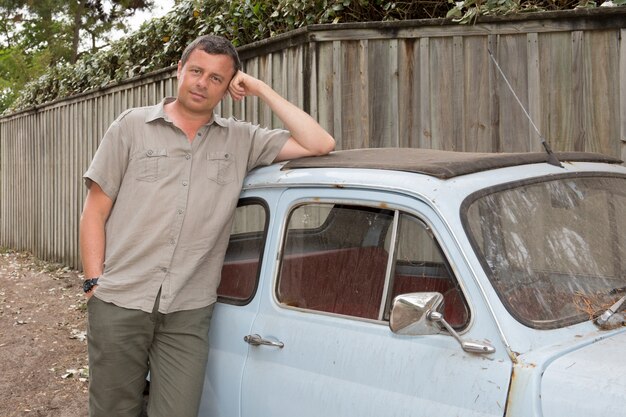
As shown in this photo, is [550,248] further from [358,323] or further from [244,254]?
[244,254]

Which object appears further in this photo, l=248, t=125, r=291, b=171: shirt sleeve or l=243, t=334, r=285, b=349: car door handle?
l=248, t=125, r=291, b=171: shirt sleeve

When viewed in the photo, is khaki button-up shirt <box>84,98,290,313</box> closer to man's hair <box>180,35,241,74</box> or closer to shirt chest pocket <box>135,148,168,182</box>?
shirt chest pocket <box>135,148,168,182</box>

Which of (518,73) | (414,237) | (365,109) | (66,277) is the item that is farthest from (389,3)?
(66,277)

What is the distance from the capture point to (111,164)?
11.2 ft

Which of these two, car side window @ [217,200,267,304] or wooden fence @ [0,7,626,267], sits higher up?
wooden fence @ [0,7,626,267]

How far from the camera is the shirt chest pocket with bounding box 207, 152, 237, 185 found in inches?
135

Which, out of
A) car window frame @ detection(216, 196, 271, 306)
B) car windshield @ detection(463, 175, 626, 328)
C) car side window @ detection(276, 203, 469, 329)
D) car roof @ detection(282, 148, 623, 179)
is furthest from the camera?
car window frame @ detection(216, 196, 271, 306)

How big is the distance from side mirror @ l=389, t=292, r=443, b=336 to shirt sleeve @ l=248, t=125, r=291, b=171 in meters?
1.35

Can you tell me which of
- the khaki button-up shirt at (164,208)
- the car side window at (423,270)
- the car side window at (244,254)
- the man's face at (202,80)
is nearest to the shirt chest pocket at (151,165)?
the khaki button-up shirt at (164,208)

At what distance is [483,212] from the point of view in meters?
2.68

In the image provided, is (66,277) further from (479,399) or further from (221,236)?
(479,399)

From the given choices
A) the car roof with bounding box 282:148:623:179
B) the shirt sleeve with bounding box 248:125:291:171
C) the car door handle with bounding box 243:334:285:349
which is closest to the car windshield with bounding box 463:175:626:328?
the car roof with bounding box 282:148:623:179

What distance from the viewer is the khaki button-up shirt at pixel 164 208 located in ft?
10.9

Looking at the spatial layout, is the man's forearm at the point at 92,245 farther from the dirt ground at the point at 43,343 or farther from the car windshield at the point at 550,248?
the dirt ground at the point at 43,343
